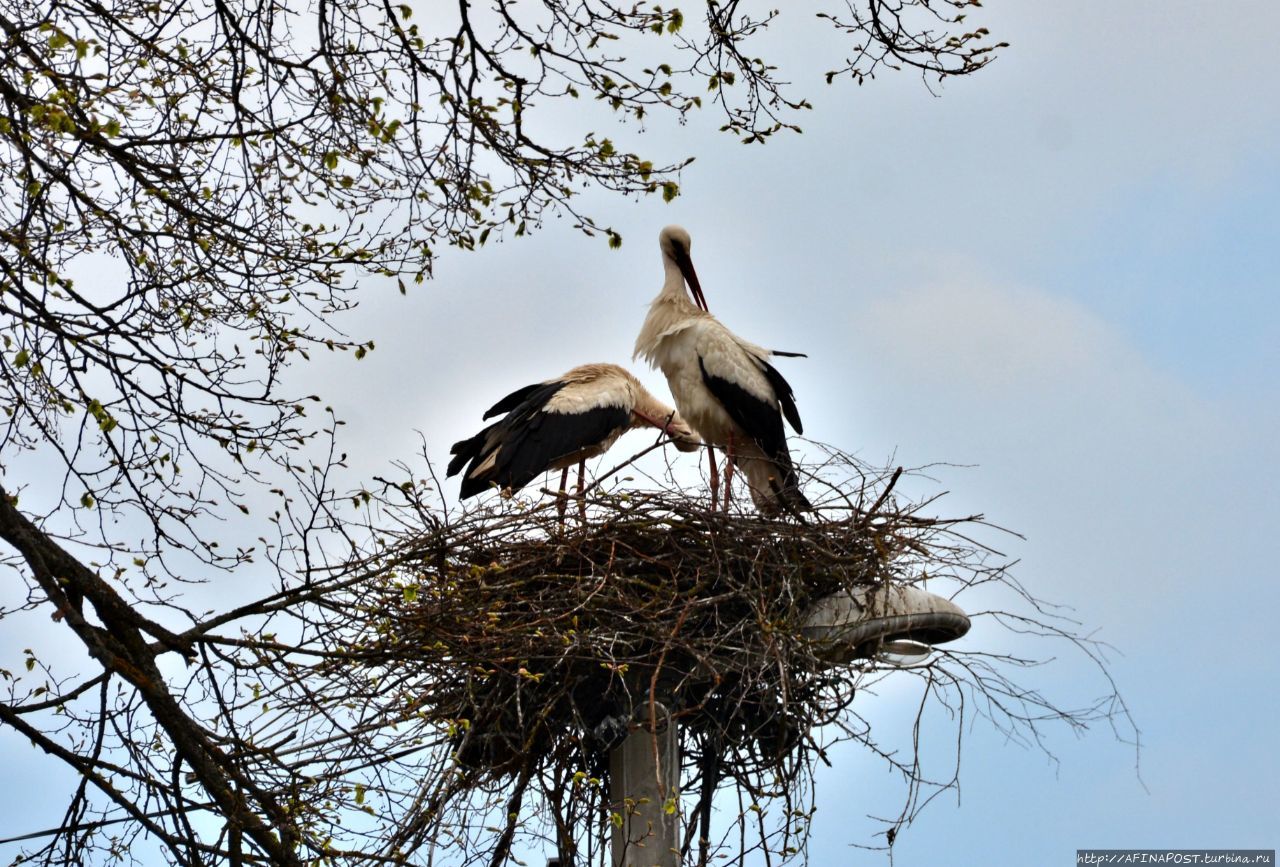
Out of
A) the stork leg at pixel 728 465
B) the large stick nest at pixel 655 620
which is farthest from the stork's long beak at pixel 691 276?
the large stick nest at pixel 655 620

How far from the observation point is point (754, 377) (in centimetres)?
785

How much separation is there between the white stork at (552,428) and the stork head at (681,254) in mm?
596

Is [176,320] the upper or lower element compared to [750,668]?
upper

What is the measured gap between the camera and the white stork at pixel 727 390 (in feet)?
25.7

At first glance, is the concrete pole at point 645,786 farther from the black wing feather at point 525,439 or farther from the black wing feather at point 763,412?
the black wing feather at point 763,412

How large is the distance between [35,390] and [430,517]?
4.13 ft

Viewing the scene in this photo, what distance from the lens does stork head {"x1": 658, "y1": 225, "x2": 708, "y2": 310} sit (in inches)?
339

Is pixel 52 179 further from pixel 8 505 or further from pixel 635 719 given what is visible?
pixel 635 719

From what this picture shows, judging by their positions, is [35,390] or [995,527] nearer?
[35,390]

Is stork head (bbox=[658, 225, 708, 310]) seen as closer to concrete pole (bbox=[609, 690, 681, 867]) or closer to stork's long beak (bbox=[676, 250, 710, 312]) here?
stork's long beak (bbox=[676, 250, 710, 312])

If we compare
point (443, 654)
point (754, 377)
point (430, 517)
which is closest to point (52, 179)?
point (430, 517)

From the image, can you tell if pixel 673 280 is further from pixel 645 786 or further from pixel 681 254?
pixel 645 786

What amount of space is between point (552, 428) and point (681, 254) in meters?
1.39

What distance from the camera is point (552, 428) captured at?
7.92 m
